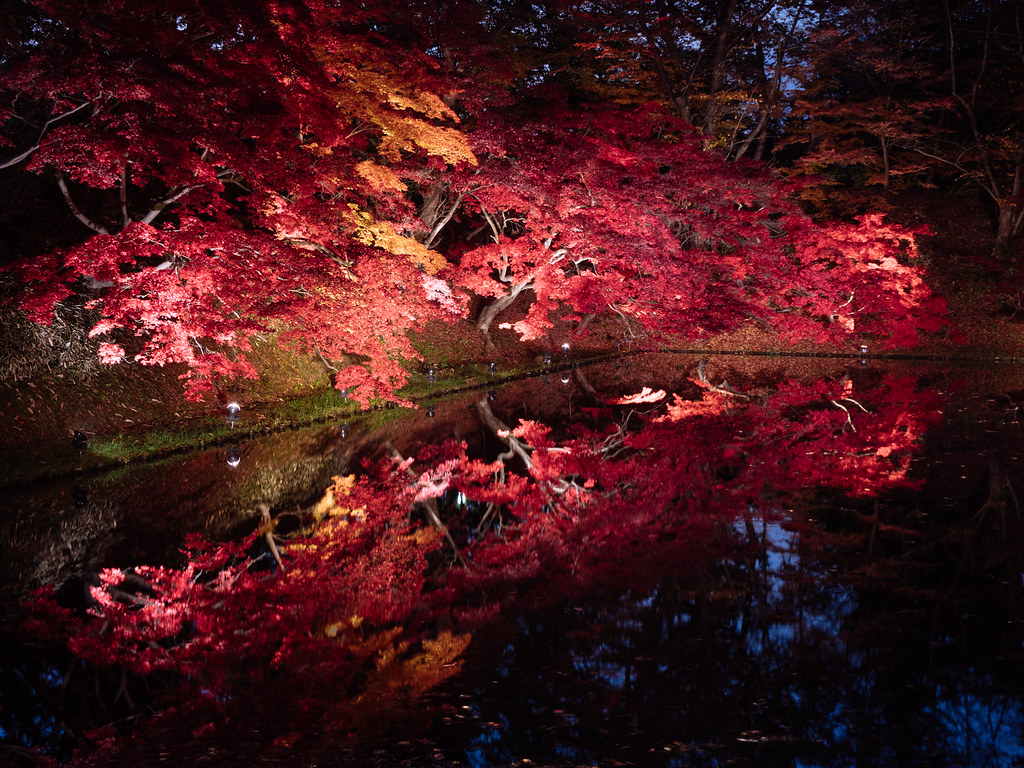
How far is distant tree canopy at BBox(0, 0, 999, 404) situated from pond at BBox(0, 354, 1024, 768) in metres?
3.45

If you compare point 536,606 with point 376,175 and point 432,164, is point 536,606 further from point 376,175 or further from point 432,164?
point 432,164

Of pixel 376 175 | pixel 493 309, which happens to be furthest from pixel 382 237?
pixel 493 309

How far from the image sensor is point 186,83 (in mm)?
9102

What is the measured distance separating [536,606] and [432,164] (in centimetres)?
1216

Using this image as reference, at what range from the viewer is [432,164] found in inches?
597

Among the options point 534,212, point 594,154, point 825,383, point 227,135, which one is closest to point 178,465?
point 227,135

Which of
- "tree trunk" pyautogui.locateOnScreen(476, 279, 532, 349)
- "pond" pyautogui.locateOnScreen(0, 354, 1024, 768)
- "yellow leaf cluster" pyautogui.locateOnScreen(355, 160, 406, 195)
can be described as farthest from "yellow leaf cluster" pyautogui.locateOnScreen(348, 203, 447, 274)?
"pond" pyautogui.locateOnScreen(0, 354, 1024, 768)

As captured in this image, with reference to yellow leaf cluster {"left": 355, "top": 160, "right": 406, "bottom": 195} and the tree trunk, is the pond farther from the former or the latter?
the tree trunk

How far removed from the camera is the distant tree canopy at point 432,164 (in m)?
9.94

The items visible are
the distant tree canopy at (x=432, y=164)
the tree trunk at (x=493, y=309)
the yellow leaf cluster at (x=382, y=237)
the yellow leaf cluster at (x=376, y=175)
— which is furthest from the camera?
the tree trunk at (x=493, y=309)

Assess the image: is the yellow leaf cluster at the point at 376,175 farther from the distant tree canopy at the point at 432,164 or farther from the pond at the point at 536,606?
the pond at the point at 536,606

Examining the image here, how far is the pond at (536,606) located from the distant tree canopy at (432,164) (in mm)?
3446

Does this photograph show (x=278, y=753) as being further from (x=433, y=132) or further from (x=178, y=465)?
(x=433, y=132)

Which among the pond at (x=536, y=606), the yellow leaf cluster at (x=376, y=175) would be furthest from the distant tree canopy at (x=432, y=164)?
the pond at (x=536, y=606)
